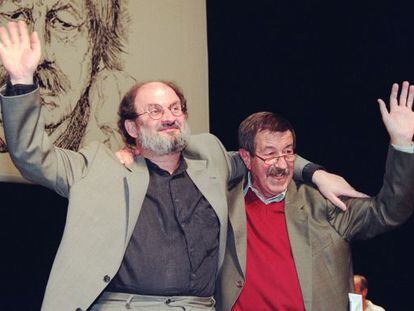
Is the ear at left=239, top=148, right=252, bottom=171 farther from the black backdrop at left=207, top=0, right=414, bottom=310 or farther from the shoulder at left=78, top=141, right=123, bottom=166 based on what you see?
the black backdrop at left=207, top=0, right=414, bottom=310

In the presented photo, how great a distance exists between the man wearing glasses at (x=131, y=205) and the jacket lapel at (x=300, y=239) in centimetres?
20

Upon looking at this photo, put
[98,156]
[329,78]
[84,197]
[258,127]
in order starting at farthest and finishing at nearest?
1. [329,78]
2. [258,127]
3. [98,156]
4. [84,197]

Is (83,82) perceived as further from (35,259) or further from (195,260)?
(195,260)

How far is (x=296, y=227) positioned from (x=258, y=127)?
441 millimetres

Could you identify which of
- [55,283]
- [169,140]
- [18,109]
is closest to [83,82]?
[169,140]

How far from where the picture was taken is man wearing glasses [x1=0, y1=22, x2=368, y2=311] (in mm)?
2189

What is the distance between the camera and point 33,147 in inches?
86.4

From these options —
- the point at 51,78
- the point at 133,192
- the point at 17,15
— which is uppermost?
the point at 17,15

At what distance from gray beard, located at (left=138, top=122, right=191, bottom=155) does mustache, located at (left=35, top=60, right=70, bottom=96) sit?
538 millimetres

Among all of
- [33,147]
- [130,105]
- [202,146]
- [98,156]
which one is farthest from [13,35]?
[202,146]

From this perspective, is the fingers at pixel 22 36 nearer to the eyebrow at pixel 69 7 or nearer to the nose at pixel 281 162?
the eyebrow at pixel 69 7

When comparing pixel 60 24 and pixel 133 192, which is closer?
pixel 133 192

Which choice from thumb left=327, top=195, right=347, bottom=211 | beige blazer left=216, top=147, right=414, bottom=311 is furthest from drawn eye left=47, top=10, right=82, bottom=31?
thumb left=327, top=195, right=347, bottom=211

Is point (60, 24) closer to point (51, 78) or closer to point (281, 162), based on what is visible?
point (51, 78)
